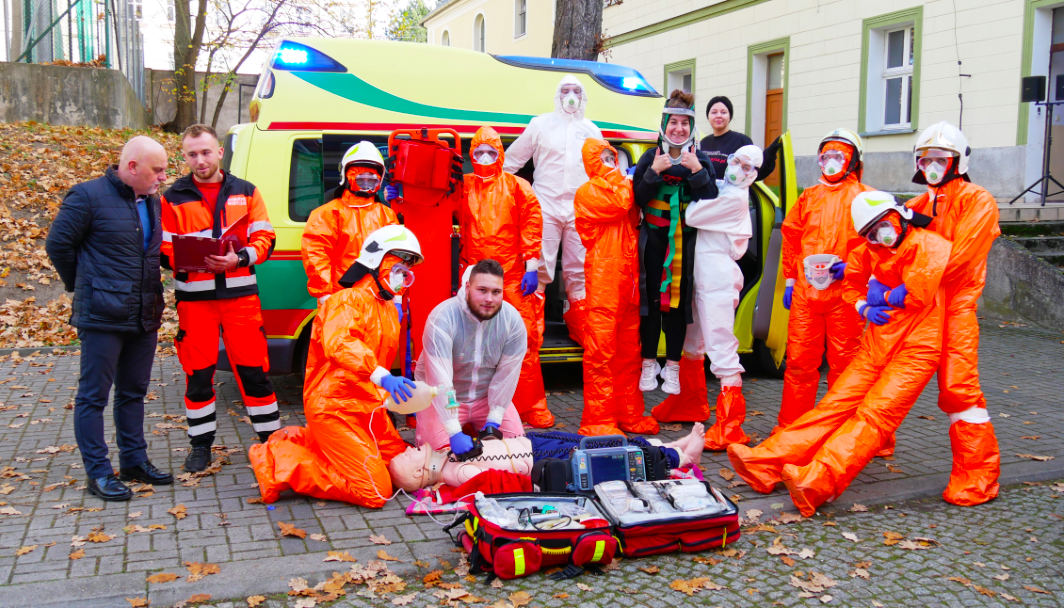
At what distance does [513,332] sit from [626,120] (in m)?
2.78

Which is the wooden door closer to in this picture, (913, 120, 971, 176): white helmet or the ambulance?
the ambulance

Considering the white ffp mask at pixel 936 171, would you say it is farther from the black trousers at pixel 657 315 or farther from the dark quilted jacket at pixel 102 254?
the dark quilted jacket at pixel 102 254

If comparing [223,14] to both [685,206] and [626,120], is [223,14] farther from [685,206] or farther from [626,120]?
[685,206]

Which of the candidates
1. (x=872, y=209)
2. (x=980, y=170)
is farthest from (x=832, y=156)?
(x=980, y=170)

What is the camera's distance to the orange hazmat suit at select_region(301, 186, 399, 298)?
484 cm

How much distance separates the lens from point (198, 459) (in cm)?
484

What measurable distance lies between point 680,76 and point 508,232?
14877 mm

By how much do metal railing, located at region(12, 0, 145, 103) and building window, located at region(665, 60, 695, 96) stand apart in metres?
11.4

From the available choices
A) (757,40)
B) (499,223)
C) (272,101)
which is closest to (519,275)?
(499,223)

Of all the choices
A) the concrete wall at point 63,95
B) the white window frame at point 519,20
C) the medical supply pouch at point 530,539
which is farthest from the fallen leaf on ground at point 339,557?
the white window frame at point 519,20

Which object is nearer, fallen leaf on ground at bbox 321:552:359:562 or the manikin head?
fallen leaf on ground at bbox 321:552:359:562

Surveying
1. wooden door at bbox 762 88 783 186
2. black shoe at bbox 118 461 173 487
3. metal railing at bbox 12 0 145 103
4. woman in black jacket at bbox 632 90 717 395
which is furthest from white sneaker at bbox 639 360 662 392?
metal railing at bbox 12 0 145 103

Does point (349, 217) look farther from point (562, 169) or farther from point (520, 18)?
point (520, 18)

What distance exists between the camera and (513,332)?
4.80 m
